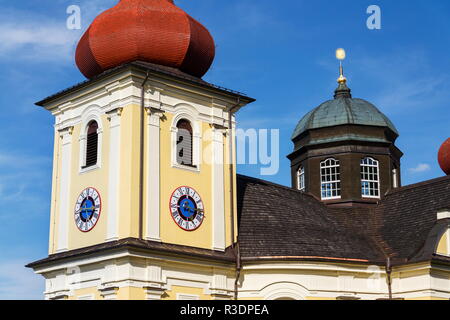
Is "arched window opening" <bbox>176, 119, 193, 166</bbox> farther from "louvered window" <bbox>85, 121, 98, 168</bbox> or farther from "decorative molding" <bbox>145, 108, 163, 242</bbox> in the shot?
"louvered window" <bbox>85, 121, 98, 168</bbox>

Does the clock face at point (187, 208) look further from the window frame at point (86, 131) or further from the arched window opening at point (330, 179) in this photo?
the arched window opening at point (330, 179)

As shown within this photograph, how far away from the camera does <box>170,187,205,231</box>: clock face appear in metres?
25.4

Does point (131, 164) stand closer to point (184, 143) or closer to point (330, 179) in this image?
point (184, 143)

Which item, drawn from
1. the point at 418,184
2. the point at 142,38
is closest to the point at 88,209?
the point at 142,38

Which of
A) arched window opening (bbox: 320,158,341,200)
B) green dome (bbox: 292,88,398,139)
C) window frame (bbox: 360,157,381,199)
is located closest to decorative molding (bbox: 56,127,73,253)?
arched window opening (bbox: 320,158,341,200)

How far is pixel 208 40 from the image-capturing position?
90.0 feet

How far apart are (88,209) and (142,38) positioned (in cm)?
535

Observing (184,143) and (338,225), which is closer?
(184,143)

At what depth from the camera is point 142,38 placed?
25969 mm

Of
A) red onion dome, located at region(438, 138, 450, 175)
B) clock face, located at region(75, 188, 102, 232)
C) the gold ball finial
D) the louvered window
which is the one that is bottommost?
clock face, located at region(75, 188, 102, 232)

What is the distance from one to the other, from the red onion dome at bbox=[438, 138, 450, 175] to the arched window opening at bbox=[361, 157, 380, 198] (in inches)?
151

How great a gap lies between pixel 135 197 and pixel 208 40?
6044 mm
